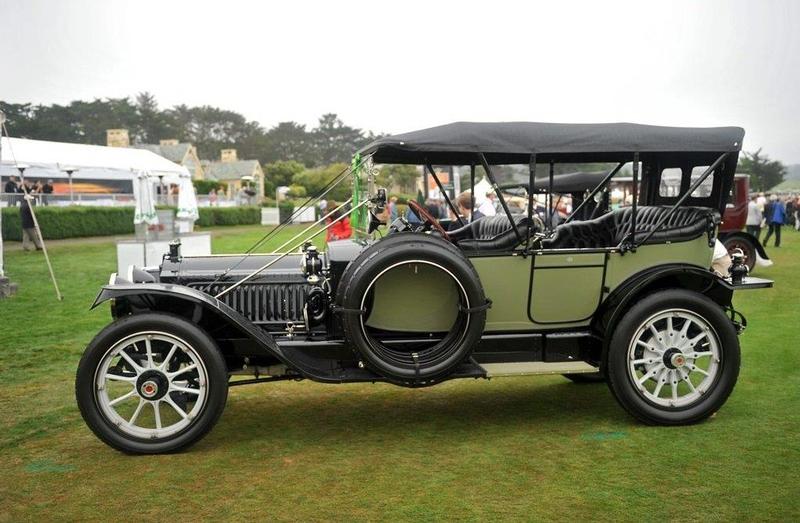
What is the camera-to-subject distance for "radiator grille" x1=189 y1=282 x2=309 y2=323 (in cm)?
558

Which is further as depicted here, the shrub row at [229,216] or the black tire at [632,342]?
the shrub row at [229,216]

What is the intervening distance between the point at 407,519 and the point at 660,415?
2333mm

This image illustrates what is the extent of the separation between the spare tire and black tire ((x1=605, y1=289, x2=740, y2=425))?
3.41 feet

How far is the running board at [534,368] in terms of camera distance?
17.0 feet

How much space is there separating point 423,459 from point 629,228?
7.75ft

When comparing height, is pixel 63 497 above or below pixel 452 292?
below

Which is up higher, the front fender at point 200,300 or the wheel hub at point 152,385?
the front fender at point 200,300

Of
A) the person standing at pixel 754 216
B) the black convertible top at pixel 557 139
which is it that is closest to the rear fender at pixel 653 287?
the black convertible top at pixel 557 139

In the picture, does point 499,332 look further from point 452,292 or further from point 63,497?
point 63,497

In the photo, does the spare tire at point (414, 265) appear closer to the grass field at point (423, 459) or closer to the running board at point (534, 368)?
the running board at point (534, 368)

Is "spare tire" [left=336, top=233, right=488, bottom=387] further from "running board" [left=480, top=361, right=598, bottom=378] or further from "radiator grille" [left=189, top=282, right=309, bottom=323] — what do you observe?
"radiator grille" [left=189, top=282, right=309, bottom=323]

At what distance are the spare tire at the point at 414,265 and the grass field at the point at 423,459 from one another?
53 centimetres

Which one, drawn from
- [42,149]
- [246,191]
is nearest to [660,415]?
[42,149]

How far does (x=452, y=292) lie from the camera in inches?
206
